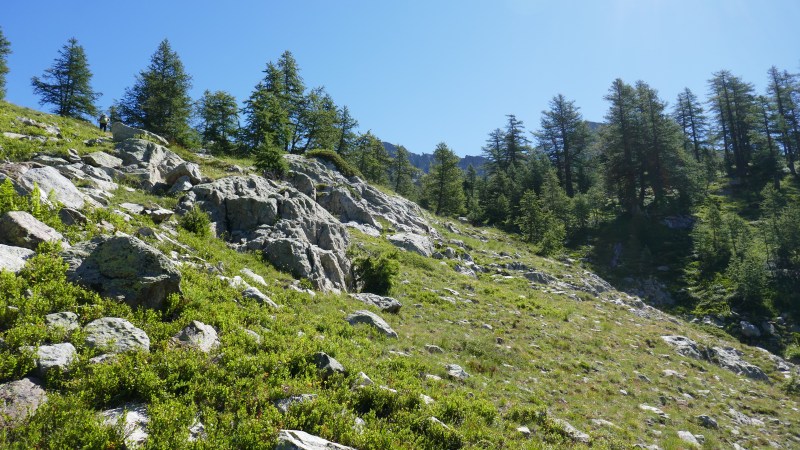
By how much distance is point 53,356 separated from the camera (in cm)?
648

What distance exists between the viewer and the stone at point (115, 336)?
7.28 metres

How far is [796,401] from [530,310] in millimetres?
12683

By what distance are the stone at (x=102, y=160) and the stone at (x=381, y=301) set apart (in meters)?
13.5

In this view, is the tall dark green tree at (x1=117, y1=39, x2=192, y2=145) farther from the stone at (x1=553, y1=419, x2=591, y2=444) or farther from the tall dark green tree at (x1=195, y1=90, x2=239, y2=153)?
the stone at (x1=553, y1=419, x2=591, y2=444)

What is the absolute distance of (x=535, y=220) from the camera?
49.4 metres

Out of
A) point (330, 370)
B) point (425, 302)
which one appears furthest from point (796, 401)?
point (330, 370)

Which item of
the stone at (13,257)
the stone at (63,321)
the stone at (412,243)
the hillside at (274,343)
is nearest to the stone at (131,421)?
the hillside at (274,343)

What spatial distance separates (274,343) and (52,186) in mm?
9193

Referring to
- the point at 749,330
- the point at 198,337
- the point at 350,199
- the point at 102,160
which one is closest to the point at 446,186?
the point at 350,199

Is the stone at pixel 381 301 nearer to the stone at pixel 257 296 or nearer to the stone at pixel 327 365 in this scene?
the stone at pixel 257 296

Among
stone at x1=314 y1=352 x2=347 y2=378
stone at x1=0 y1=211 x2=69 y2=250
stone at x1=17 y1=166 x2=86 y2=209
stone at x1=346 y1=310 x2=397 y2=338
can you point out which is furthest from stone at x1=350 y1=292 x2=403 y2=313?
stone at x1=0 y1=211 x2=69 y2=250

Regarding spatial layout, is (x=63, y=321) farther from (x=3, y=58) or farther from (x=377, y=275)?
(x=3, y=58)

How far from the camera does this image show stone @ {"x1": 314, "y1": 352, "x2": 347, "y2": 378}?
8.73m

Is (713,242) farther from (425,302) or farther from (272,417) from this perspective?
(272,417)
